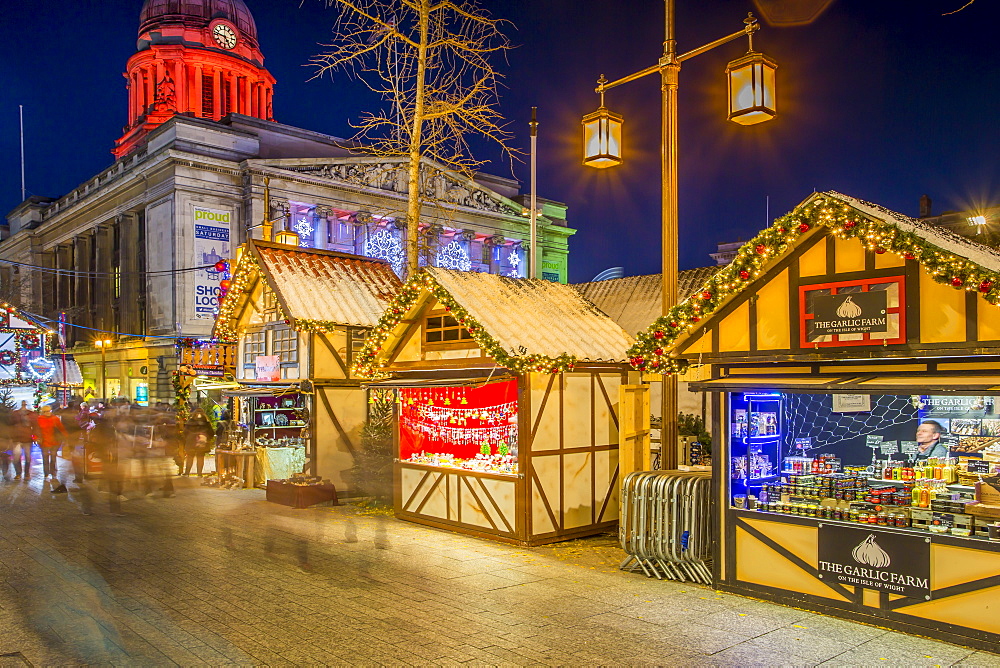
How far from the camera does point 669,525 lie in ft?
30.3

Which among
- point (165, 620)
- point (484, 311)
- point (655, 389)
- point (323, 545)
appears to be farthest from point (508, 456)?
point (655, 389)

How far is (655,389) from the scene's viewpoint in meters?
19.8

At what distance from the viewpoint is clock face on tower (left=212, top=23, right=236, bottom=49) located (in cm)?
6600

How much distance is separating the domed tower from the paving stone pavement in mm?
60463

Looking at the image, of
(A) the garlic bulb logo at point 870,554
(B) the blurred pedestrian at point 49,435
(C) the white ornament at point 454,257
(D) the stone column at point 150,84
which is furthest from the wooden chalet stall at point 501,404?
(D) the stone column at point 150,84

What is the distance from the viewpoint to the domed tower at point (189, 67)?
64625 mm

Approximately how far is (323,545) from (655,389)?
10861 millimetres

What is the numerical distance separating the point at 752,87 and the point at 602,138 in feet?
7.72

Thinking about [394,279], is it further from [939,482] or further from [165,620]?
[939,482]

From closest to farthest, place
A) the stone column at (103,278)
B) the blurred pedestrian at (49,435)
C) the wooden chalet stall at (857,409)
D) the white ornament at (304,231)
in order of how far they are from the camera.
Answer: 1. the wooden chalet stall at (857,409)
2. the blurred pedestrian at (49,435)
3. the white ornament at (304,231)
4. the stone column at (103,278)

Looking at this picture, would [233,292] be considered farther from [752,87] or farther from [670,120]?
[752,87]

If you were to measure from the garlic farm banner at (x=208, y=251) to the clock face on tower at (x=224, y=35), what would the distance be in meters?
27.2

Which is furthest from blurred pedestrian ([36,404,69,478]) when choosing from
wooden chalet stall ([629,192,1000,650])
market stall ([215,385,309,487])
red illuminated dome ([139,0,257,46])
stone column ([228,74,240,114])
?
red illuminated dome ([139,0,257,46])

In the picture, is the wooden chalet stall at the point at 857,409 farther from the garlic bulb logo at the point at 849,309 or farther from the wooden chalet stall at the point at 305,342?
the wooden chalet stall at the point at 305,342
